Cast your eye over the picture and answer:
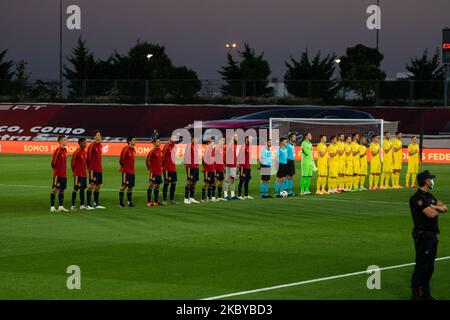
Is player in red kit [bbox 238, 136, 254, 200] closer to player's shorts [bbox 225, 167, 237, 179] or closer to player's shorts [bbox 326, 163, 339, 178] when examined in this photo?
player's shorts [bbox 225, 167, 237, 179]

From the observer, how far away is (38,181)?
38.6 metres

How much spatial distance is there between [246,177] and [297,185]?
6.74 meters

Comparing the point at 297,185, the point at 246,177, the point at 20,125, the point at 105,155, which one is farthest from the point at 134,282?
the point at 20,125

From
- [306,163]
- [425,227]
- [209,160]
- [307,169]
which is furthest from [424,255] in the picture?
[307,169]

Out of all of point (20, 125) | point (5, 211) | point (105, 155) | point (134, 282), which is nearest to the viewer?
point (134, 282)

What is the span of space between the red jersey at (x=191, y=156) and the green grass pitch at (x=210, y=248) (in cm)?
147

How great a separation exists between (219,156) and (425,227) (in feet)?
53.4

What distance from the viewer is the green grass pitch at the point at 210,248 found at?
15305 mm

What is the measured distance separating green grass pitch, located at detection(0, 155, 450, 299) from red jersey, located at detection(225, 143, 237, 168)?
1.46 meters

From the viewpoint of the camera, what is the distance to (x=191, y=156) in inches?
1164

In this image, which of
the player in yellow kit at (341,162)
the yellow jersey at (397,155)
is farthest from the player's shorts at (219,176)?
the yellow jersey at (397,155)

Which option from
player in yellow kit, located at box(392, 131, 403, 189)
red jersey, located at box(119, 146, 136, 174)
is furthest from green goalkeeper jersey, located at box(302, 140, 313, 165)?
red jersey, located at box(119, 146, 136, 174)

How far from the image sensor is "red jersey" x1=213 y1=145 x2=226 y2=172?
30031 mm
